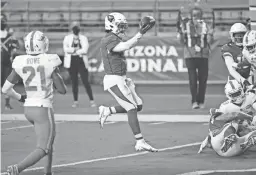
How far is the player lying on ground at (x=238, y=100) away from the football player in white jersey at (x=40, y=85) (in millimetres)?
3085

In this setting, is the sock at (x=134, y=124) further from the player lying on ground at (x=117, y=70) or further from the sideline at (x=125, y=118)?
the sideline at (x=125, y=118)

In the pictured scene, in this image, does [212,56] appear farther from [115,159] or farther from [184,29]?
[115,159]

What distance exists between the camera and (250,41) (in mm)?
12500

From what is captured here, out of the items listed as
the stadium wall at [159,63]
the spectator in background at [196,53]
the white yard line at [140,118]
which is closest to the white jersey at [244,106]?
the white yard line at [140,118]

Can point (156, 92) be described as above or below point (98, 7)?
below

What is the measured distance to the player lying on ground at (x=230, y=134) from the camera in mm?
11258

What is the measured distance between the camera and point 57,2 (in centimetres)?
2733

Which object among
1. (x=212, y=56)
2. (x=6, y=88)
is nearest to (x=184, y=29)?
(x=212, y=56)

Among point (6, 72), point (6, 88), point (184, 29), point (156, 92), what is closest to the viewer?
point (6, 88)

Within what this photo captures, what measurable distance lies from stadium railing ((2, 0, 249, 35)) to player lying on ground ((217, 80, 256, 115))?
1435cm

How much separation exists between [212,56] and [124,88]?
39.5 feet

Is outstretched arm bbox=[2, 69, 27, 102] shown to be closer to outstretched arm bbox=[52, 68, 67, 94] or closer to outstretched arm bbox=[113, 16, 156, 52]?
outstretched arm bbox=[52, 68, 67, 94]

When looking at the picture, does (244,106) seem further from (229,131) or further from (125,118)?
(125,118)

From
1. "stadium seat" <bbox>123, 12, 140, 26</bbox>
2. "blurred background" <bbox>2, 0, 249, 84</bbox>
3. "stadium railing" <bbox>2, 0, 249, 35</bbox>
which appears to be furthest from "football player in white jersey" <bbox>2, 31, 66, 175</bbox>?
"stadium seat" <bbox>123, 12, 140, 26</bbox>
